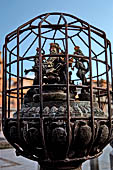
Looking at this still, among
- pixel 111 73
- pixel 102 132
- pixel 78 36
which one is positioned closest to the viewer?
pixel 102 132

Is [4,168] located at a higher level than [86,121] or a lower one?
lower

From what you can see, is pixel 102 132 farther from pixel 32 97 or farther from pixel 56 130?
pixel 32 97

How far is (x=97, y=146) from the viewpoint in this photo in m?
2.73

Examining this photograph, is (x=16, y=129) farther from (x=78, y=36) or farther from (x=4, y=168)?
(x=4, y=168)

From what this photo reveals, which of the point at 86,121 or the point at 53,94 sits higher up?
the point at 53,94

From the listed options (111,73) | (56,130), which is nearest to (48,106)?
(56,130)

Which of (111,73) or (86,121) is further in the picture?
(111,73)

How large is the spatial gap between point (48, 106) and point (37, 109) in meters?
0.15

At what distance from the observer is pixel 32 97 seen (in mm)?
3338

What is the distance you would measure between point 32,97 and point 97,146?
3.93ft

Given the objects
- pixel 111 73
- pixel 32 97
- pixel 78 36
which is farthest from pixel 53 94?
pixel 78 36

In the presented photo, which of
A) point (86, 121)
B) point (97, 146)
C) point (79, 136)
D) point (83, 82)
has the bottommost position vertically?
point (97, 146)

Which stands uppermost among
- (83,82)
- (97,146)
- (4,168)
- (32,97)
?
(83,82)

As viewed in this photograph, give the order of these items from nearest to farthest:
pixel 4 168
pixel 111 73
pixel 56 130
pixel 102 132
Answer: pixel 56 130, pixel 102 132, pixel 111 73, pixel 4 168
